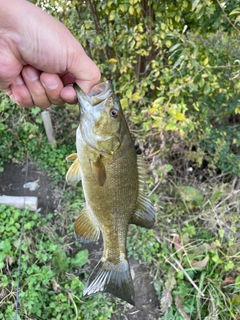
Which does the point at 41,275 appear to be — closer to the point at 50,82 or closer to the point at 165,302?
the point at 165,302

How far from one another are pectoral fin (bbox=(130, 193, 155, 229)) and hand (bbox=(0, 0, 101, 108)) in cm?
63

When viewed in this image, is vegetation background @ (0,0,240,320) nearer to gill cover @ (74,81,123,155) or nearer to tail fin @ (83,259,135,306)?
tail fin @ (83,259,135,306)

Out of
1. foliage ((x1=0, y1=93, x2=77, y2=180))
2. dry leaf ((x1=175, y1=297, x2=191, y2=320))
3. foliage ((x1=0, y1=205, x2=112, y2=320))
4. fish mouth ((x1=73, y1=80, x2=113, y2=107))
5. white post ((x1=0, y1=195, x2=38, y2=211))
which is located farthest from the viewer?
foliage ((x1=0, y1=93, x2=77, y2=180))

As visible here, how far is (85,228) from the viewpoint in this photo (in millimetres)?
1693

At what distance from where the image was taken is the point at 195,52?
2.22 m

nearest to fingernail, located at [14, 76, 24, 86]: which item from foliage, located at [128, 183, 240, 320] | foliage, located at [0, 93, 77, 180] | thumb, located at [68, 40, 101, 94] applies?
thumb, located at [68, 40, 101, 94]

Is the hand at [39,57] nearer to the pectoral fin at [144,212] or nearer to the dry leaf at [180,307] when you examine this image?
the pectoral fin at [144,212]

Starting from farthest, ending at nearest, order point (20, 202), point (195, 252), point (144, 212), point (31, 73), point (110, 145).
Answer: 1. point (195, 252)
2. point (20, 202)
3. point (144, 212)
4. point (31, 73)
5. point (110, 145)

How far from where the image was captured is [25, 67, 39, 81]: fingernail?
1603 mm

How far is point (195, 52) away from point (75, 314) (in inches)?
84.8

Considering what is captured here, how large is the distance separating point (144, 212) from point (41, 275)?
1244 millimetres

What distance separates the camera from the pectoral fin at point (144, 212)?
1.70 metres

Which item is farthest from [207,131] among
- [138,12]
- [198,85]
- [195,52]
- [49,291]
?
[49,291]

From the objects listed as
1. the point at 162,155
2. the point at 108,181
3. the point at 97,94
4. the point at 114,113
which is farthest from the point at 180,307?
the point at 97,94
